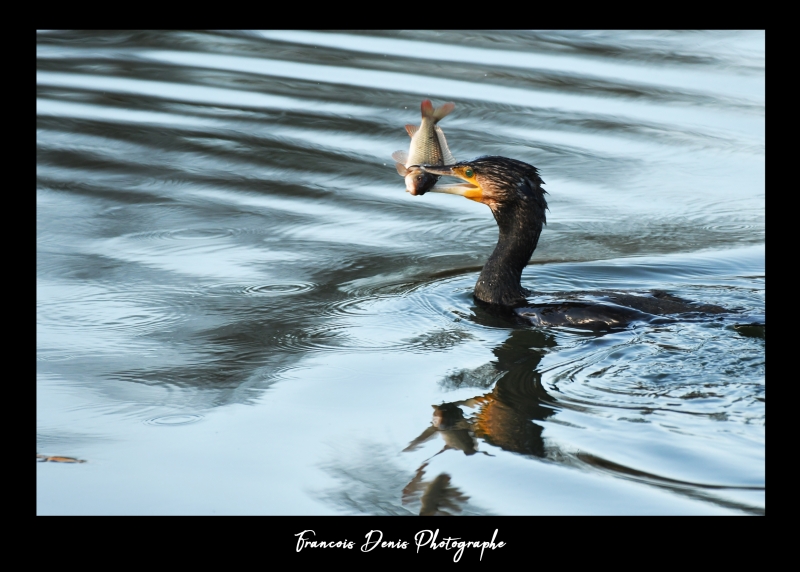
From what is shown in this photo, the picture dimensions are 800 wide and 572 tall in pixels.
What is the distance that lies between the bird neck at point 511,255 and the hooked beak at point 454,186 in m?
0.18

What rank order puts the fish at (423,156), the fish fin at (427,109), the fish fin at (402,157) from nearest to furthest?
the fish fin at (427,109) → the fish at (423,156) → the fish fin at (402,157)

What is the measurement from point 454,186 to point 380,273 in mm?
794

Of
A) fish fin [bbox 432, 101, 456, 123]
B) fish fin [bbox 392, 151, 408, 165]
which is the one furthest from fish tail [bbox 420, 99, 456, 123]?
fish fin [bbox 392, 151, 408, 165]

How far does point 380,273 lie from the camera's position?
6.75 metres

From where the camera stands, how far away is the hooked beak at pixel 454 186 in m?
6.25

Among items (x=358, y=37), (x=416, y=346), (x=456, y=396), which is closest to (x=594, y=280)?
(x=416, y=346)

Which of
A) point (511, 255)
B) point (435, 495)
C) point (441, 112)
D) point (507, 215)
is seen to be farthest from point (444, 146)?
point (435, 495)

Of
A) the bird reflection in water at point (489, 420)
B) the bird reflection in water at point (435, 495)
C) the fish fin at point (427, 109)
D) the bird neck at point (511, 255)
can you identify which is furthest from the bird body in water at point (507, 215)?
the bird reflection in water at point (435, 495)

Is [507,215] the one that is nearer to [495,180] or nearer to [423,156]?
[495,180]

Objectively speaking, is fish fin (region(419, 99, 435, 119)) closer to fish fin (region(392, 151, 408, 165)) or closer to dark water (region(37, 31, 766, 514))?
fish fin (region(392, 151, 408, 165))

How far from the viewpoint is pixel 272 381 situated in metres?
5.05

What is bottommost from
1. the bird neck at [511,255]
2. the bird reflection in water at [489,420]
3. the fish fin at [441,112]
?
the bird reflection in water at [489,420]

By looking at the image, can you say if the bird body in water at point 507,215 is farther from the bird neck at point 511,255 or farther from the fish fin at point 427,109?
the fish fin at point 427,109

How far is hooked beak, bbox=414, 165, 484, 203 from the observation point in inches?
246
